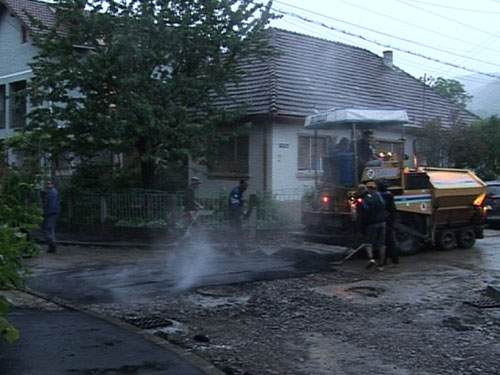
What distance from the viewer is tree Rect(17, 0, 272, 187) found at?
1745 centimetres

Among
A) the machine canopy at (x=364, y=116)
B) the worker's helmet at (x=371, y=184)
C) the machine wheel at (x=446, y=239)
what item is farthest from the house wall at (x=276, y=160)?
the worker's helmet at (x=371, y=184)

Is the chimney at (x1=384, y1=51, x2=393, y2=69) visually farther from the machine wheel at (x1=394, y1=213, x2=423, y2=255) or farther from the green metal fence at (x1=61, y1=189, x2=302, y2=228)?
the machine wheel at (x1=394, y1=213, x2=423, y2=255)

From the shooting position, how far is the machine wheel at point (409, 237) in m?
14.5

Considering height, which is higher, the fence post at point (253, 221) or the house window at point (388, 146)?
the house window at point (388, 146)

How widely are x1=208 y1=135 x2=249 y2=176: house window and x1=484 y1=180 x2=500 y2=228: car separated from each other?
6965 millimetres

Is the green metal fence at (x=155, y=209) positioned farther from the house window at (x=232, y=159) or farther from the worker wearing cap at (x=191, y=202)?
the house window at (x=232, y=159)

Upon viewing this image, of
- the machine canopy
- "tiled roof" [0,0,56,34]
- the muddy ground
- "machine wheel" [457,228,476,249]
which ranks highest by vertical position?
"tiled roof" [0,0,56,34]

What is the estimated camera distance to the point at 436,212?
582 inches

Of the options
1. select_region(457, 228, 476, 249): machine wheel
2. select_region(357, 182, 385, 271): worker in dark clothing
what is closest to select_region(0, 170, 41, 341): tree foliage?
select_region(357, 182, 385, 271): worker in dark clothing

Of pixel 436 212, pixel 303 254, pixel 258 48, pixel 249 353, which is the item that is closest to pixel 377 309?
pixel 249 353

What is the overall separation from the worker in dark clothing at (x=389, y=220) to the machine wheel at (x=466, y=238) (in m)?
3.15

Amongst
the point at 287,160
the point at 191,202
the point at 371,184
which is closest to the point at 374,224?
the point at 371,184

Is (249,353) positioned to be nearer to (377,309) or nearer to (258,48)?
(377,309)

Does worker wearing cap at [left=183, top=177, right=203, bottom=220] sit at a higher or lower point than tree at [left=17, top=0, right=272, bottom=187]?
lower
